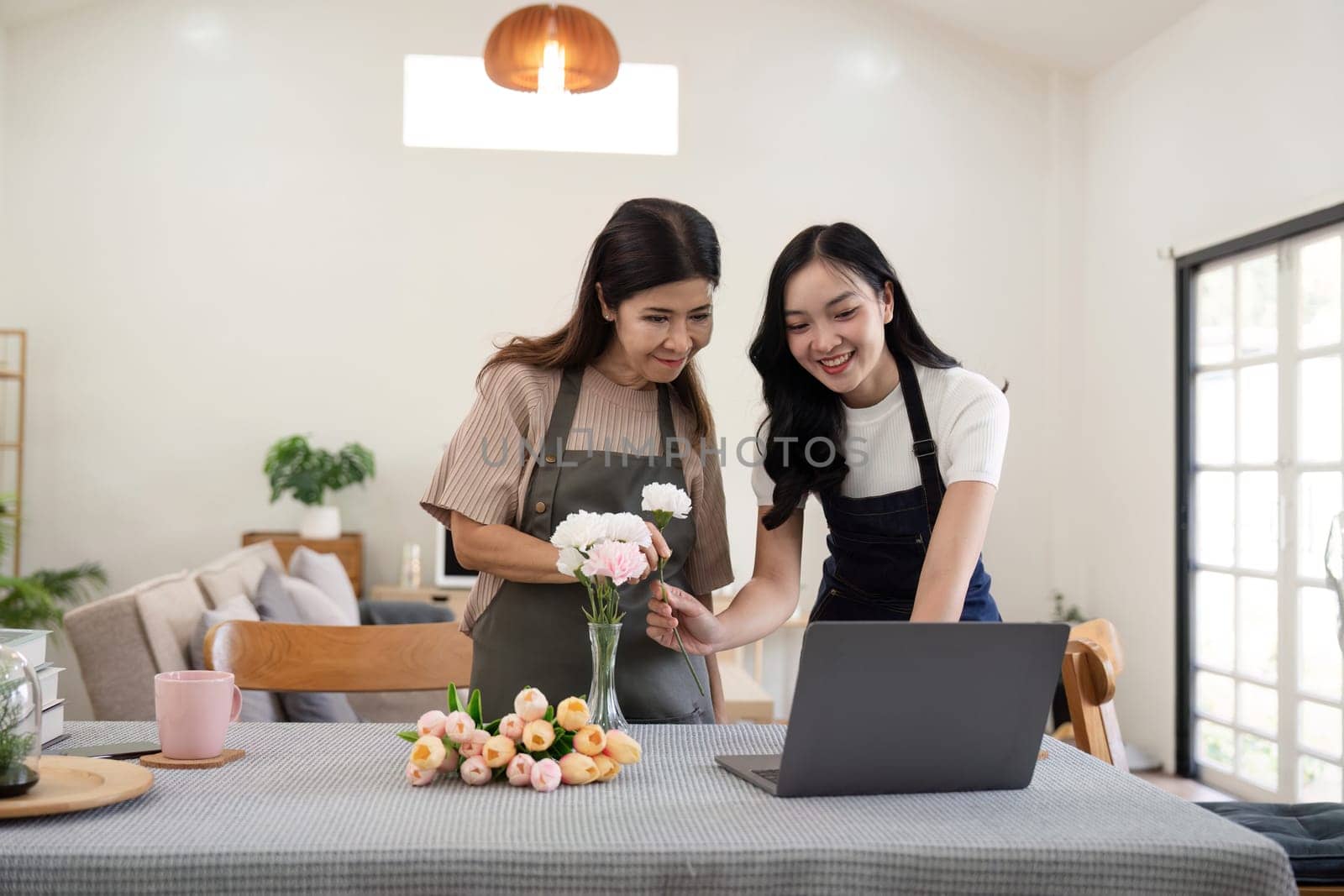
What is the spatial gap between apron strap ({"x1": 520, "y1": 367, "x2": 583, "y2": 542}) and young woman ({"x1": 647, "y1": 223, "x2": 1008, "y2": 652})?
0.28 meters

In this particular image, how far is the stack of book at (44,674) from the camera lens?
1247 mm

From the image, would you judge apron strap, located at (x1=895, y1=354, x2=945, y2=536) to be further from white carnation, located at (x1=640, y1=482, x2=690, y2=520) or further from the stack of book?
the stack of book

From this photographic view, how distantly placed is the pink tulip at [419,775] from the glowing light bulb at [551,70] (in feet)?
10.5

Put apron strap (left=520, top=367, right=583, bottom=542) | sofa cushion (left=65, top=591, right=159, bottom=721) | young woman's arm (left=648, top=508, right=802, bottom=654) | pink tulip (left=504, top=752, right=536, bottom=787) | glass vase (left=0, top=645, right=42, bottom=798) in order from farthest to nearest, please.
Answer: sofa cushion (left=65, top=591, right=159, bottom=721) < apron strap (left=520, top=367, right=583, bottom=542) < young woman's arm (left=648, top=508, right=802, bottom=654) < pink tulip (left=504, top=752, right=536, bottom=787) < glass vase (left=0, top=645, right=42, bottom=798)

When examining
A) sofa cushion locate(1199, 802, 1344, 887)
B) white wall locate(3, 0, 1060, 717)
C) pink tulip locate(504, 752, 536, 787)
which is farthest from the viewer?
white wall locate(3, 0, 1060, 717)

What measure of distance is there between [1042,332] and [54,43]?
201 inches

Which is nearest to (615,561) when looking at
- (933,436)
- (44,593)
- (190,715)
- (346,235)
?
(190,715)

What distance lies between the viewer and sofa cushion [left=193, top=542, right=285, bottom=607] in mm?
3684

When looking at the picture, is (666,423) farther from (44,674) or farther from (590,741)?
(44,674)

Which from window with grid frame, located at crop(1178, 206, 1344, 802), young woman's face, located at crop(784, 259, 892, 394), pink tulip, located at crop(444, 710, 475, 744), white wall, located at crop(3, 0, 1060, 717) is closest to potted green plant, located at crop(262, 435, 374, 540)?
white wall, located at crop(3, 0, 1060, 717)

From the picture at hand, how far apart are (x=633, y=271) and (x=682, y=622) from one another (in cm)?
48

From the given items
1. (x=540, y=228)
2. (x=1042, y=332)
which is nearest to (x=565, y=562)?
(x=540, y=228)

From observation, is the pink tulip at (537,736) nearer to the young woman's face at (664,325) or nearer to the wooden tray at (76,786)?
the wooden tray at (76,786)

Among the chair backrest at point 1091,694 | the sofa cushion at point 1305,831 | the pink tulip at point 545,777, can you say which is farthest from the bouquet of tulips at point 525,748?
the sofa cushion at point 1305,831
